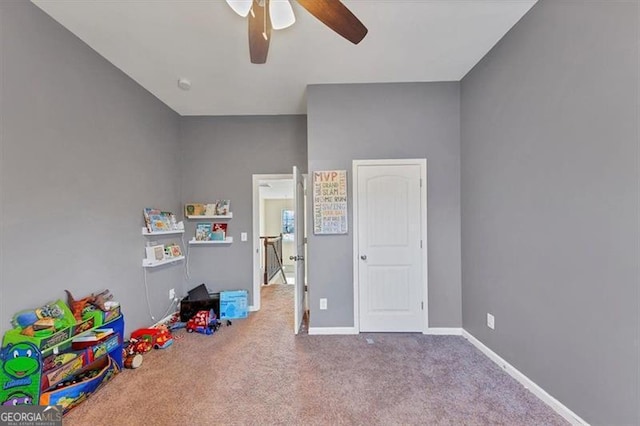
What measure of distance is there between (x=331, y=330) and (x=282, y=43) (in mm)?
2945

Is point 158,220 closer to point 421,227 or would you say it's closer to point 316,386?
point 316,386

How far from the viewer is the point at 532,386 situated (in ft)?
6.52

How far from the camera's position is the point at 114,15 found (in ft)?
6.56

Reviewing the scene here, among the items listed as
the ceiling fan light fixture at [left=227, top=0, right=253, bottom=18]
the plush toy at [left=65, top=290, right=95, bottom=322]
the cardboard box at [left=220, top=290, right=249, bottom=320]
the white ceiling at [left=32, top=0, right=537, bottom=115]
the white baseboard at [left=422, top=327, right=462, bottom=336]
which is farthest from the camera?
the cardboard box at [left=220, top=290, right=249, bottom=320]

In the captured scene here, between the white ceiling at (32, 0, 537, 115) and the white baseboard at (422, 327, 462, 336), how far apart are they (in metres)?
2.81

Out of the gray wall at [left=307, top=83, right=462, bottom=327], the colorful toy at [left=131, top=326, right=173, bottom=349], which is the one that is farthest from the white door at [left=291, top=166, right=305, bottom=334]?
the colorful toy at [left=131, top=326, right=173, bottom=349]

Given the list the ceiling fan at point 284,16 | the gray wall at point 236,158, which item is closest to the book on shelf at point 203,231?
the gray wall at point 236,158

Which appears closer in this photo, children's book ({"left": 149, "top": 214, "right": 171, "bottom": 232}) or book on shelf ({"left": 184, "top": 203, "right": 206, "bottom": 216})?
children's book ({"left": 149, "top": 214, "right": 171, "bottom": 232})

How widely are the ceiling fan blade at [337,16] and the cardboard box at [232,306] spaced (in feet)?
10.9

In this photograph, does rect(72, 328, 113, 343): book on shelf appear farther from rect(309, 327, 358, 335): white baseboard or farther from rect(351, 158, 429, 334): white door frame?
rect(351, 158, 429, 334): white door frame

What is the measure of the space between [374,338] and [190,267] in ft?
8.96

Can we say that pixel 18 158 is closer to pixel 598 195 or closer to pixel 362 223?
pixel 362 223

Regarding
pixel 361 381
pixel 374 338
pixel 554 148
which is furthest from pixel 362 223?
pixel 554 148

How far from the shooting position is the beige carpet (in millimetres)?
1776
